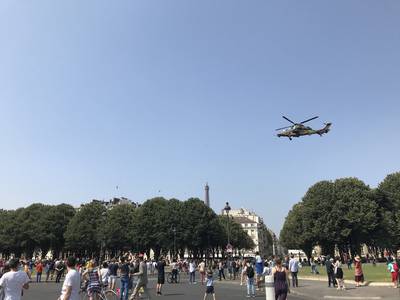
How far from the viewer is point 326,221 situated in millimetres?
70250

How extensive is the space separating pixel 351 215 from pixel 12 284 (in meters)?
65.2

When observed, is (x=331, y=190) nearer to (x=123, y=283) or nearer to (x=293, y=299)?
(x=293, y=299)

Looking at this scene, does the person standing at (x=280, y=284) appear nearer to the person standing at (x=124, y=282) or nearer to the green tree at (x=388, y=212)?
the person standing at (x=124, y=282)

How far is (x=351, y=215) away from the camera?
68.2 m

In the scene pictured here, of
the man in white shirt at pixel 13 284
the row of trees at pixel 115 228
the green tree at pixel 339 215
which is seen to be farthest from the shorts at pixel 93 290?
the row of trees at pixel 115 228

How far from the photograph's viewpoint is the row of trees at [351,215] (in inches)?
2707

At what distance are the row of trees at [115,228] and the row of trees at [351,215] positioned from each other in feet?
67.2

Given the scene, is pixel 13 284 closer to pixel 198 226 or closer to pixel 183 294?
pixel 183 294

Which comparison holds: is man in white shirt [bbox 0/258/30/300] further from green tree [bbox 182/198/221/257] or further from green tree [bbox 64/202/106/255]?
green tree [bbox 64/202/106/255]

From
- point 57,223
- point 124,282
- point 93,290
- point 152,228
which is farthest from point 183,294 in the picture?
A: point 57,223

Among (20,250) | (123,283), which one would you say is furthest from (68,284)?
(20,250)

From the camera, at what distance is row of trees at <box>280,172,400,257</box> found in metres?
68.8

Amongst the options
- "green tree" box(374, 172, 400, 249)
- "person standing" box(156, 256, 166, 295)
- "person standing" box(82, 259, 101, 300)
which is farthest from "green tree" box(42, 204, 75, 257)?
"person standing" box(82, 259, 101, 300)

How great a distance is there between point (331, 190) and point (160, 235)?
32.3 metres
